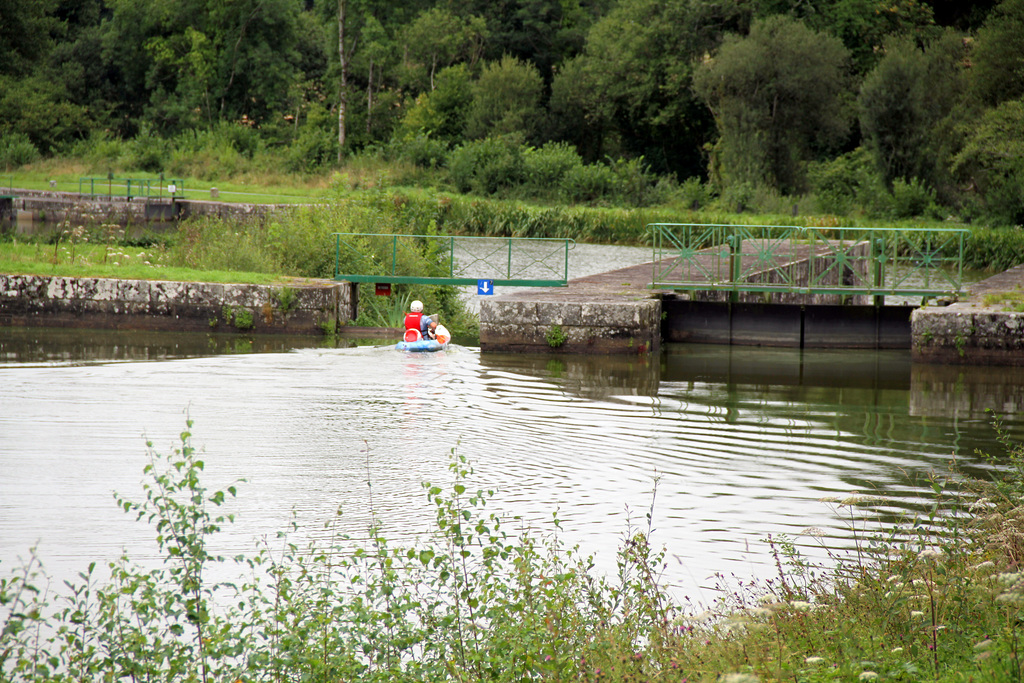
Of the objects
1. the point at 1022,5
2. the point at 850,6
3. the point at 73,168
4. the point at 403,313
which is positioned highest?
the point at 850,6

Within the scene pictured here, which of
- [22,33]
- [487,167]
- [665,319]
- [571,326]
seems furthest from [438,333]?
[22,33]

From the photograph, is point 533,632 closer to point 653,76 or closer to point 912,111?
point 912,111

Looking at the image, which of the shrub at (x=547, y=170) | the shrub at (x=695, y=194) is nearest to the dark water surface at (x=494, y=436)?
the shrub at (x=695, y=194)

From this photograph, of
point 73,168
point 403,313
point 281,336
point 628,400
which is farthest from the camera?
point 73,168

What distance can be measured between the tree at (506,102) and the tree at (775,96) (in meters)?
10.2

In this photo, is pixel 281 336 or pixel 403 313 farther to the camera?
pixel 403 313

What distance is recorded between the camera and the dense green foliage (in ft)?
131

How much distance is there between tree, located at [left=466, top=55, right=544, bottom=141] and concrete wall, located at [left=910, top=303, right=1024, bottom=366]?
38.7 m

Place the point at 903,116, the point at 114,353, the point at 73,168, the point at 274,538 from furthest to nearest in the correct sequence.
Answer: the point at 73,168
the point at 903,116
the point at 114,353
the point at 274,538

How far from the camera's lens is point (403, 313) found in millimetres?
18875

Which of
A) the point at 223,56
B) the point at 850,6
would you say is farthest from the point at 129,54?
the point at 850,6

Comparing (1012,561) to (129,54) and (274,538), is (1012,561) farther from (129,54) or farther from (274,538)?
(129,54)

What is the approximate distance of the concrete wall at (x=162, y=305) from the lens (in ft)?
56.4

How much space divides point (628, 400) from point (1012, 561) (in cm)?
725
